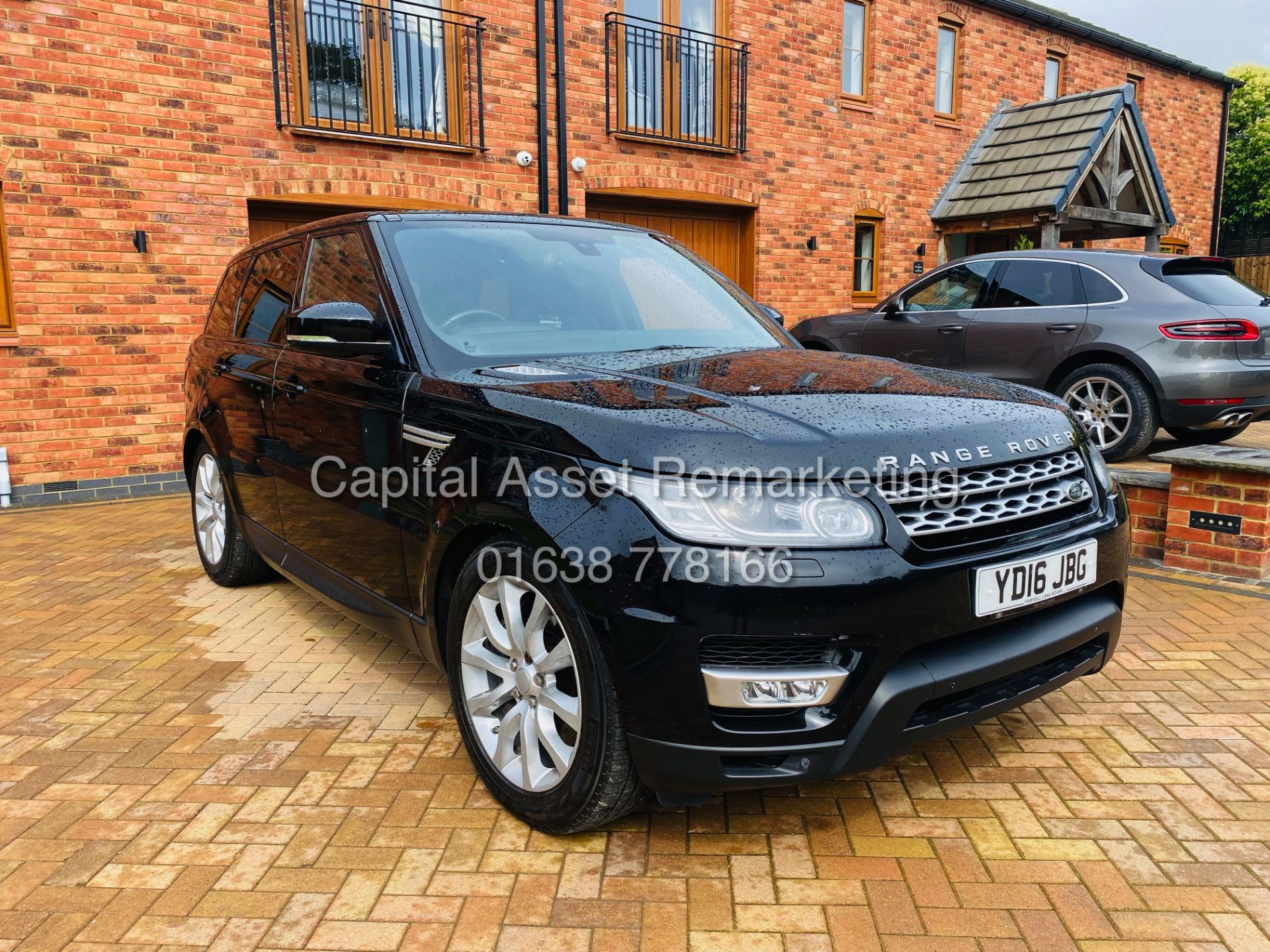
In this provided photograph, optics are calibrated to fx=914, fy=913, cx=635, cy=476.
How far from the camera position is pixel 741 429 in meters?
2.22

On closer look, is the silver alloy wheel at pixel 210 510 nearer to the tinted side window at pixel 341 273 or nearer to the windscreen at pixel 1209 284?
the tinted side window at pixel 341 273

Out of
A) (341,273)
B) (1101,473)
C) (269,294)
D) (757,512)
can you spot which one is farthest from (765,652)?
(269,294)

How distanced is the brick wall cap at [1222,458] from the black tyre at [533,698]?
377 centimetres

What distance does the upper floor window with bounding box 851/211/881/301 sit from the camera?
1305cm

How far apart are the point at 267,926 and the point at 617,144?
923cm

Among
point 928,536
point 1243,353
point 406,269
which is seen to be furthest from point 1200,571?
point 406,269

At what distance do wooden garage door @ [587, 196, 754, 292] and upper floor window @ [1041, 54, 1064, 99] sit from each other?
7.54 metres

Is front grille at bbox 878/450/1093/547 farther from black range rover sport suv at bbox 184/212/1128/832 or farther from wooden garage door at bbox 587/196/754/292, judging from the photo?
wooden garage door at bbox 587/196/754/292

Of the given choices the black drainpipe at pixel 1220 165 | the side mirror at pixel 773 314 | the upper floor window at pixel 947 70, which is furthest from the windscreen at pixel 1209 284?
the black drainpipe at pixel 1220 165

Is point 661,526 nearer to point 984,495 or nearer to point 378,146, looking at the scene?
point 984,495

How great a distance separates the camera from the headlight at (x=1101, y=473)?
281 cm

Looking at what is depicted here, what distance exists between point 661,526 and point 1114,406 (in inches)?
250

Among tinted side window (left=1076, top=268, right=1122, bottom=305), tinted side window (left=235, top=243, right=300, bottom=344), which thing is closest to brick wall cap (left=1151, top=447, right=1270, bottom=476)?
tinted side window (left=1076, top=268, right=1122, bottom=305)

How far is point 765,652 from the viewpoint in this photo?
6.90ft
